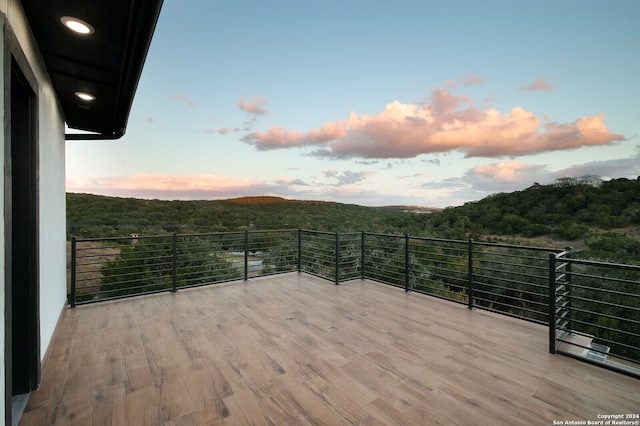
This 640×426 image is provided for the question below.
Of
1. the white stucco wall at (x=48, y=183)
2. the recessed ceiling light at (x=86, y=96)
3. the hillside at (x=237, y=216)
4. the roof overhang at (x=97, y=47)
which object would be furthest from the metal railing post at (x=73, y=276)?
the hillside at (x=237, y=216)

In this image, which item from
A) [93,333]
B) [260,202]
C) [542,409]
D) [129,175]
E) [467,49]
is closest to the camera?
[542,409]

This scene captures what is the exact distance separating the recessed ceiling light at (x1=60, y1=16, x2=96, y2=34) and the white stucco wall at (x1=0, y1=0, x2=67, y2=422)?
0.19 meters

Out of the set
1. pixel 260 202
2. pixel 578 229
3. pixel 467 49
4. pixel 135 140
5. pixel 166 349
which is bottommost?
pixel 166 349

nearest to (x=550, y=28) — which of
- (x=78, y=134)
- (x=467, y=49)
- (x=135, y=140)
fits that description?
(x=467, y=49)

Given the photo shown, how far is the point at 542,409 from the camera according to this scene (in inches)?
69.4

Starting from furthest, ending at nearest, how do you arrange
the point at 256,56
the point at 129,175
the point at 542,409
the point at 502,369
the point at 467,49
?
the point at 129,175 < the point at 256,56 < the point at 467,49 < the point at 502,369 < the point at 542,409

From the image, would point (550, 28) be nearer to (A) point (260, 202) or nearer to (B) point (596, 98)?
(B) point (596, 98)

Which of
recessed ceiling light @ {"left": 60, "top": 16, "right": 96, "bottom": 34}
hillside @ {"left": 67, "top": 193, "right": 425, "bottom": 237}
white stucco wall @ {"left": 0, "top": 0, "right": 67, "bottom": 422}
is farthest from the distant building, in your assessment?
white stucco wall @ {"left": 0, "top": 0, "right": 67, "bottom": 422}

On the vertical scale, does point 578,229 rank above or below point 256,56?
below

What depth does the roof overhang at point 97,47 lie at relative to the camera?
61.1 inches

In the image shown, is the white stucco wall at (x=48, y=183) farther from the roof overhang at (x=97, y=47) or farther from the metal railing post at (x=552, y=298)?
the metal railing post at (x=552, y=298)

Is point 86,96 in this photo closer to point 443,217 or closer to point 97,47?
point 97,47

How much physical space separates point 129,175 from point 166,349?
244 inches

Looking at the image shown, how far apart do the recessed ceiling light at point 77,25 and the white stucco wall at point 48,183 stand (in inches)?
7.6
